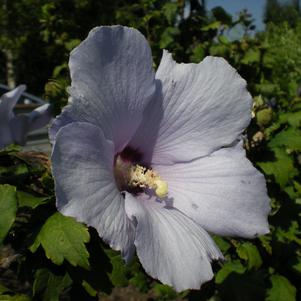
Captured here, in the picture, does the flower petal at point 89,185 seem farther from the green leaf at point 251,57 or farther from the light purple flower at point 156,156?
the green leaf at point 251,57

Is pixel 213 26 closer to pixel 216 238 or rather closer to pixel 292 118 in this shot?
pixel 292 118

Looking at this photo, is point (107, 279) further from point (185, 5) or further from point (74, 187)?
point (185, 5)

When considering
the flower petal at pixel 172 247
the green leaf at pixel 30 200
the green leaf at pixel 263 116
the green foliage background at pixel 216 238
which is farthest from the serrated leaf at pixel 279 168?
the green leaf at pixel 30 200

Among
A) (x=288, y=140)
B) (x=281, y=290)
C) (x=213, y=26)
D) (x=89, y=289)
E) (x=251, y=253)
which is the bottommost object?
(x=281, y=290)

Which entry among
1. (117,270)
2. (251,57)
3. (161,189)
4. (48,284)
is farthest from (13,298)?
(251,57)

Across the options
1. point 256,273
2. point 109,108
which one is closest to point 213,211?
point 109,108
